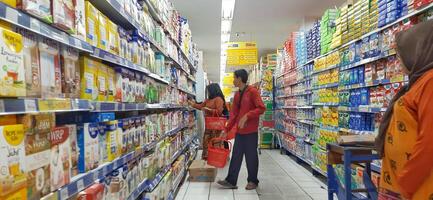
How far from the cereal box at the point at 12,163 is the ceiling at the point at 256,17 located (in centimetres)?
729

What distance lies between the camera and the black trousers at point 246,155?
532 centimetres

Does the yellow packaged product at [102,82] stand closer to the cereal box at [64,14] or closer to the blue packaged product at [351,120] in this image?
the cereal box at [64,14]

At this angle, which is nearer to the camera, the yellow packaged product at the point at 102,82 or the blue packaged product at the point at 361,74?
the yellow packaged product at the point at 102,82

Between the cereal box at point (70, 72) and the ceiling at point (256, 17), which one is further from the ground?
the ceiling at point (256, 17)

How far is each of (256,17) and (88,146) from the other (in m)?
8.25

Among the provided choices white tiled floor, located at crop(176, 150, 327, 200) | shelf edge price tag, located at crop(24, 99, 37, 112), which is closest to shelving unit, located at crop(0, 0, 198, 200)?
shelf edge price tag, located at crop(24, 99, 37, 112)

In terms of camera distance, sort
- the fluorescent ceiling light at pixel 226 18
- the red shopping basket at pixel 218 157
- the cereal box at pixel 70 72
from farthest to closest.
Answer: the fluorescent ceiling light at pixel 226 18 < the red shopping basket at pixel 218 157 < the cereal box at pixel 70 72

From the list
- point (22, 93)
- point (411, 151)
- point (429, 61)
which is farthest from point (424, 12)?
point (22, 93)

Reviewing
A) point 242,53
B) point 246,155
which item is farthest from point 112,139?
point 242,53

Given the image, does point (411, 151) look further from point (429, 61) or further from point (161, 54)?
point (161, 54)

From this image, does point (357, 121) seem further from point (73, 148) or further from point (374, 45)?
point (73, 148)

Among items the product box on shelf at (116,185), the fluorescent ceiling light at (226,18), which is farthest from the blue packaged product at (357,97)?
the fluorescent ceiling light at (226,18)

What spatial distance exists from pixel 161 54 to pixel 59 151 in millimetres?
2699

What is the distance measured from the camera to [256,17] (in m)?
9.48
